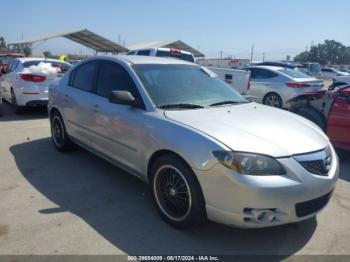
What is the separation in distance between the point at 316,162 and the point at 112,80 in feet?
8.93

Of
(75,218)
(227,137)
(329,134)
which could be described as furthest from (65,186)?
(329,134)

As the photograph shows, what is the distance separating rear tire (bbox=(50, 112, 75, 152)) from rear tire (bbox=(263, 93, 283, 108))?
760 centimetres

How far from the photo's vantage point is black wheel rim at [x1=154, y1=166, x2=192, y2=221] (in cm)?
331

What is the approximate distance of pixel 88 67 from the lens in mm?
5180

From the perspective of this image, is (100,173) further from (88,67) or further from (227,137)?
(227,137)

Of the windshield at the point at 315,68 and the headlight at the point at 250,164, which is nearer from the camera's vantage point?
the headlight at the point at 250,164

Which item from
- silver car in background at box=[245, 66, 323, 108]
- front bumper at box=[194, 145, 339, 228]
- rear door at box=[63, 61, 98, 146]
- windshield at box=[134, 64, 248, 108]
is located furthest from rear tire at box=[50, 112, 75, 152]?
silver car in background at box=[245, 66, 323, 108]

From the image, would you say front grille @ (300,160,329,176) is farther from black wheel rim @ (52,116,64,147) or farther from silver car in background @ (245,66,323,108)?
silver car in background @ (245,66,323,108)

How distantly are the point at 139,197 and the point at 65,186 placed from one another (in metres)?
1.05

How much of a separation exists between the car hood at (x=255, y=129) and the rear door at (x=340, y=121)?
7.79 ft

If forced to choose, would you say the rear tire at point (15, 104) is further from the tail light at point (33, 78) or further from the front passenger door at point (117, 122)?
the front passenger door at point (117, 122)

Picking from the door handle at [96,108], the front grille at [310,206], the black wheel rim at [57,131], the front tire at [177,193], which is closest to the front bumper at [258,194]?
the front grille at [310,206]

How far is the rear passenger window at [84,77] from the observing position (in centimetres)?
499

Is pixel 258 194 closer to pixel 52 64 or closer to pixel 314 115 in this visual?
pixel 314 115
